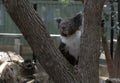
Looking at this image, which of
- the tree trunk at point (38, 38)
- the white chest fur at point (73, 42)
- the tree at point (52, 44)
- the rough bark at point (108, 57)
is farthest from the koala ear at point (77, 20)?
the tree trunk at point (38, 38)

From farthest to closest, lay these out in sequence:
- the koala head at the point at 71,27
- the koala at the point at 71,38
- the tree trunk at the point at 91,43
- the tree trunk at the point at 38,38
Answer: the koala head at the point at 71,27
the koala at the point at 71,38
the tree trunk at the point at 91,43
the tree trunk at the point at 38,38

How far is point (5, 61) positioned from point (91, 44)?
259 cm

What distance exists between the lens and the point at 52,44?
12.1 ft

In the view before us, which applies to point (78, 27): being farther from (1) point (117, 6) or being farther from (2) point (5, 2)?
(2) point (5, 2)

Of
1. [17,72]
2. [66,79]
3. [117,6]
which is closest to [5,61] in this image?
[17,72]

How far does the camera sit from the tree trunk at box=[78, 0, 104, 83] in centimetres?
393

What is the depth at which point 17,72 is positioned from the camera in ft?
19.7

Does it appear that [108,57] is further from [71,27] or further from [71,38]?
[71,27]

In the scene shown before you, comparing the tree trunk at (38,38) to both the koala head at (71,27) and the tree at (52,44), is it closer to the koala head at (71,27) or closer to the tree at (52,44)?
the tree at (52,44)

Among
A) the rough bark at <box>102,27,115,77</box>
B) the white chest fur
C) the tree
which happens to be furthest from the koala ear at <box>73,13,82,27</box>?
the tree

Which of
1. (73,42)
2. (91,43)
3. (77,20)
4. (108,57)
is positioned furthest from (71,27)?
(91,43)

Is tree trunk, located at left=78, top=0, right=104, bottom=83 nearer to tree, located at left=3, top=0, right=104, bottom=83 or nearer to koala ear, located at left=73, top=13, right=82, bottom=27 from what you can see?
tree, located at left=3, top=0, right=104, bottom=83

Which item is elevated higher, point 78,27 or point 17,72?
point 78,27

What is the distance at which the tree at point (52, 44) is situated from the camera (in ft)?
11.5
